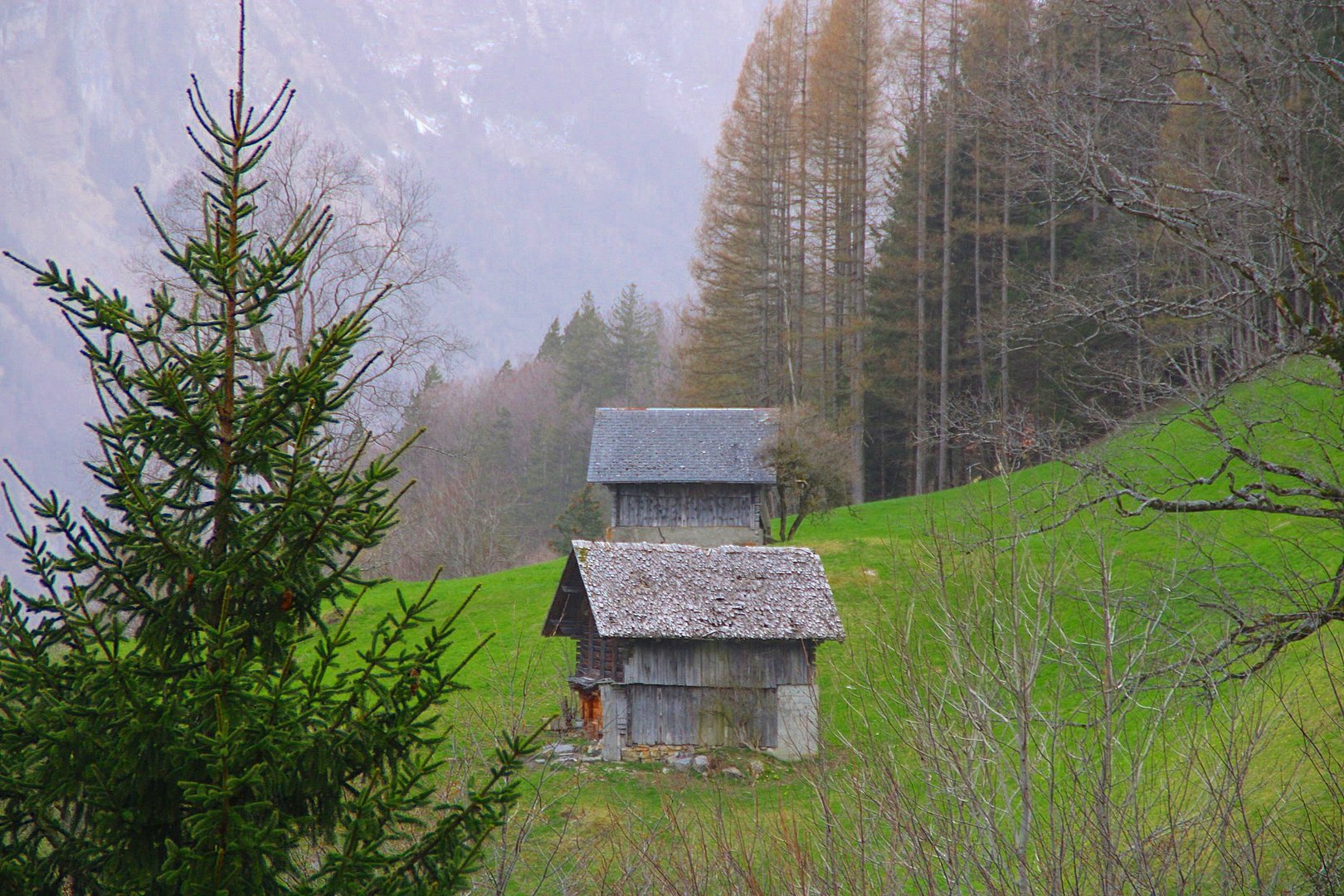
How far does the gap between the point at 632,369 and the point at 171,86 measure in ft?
288

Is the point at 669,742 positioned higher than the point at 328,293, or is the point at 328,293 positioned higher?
the point at 328,293

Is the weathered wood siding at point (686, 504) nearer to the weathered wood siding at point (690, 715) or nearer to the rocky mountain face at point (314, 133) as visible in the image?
the weathered wood siding at point (690, 715)

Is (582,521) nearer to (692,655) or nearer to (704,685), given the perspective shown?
(692,655)

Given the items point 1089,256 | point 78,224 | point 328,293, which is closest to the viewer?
point 328,293

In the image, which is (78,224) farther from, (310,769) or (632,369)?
(310,769)

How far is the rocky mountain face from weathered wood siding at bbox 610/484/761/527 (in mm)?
13633

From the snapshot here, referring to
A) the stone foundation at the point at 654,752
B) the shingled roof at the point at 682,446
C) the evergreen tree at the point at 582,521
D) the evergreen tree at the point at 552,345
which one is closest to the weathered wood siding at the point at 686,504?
the shingled roof at the point at 682,446

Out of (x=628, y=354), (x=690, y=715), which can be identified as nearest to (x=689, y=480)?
(x=690, y=715)

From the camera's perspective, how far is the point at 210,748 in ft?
13.0

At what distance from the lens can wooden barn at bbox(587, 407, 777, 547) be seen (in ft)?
106

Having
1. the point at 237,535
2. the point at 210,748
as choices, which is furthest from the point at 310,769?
the point at 237,535

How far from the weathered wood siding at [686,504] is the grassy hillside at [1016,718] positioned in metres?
2.73

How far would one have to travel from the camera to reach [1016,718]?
17.4 ft

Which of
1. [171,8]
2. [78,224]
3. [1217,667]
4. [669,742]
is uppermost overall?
[171,8]
